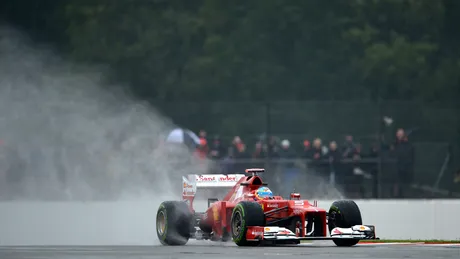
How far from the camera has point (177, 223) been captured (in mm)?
21344

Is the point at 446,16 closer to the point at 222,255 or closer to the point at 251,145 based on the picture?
the point at 251,145

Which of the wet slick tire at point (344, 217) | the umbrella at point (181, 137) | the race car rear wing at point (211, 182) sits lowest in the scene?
the wet slick tire at point (344, 217)

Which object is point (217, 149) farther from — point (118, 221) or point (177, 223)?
→ point (177, 223)

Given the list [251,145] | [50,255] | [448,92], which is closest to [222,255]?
[50,255]

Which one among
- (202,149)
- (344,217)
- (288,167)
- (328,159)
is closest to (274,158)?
(288,167)

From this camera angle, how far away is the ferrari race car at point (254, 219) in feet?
63.3

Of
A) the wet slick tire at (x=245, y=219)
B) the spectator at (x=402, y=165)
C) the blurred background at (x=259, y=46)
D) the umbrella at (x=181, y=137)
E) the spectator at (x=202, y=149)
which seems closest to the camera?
the wet slick tire at (x=245, y=219)

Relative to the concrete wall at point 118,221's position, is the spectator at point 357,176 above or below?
above

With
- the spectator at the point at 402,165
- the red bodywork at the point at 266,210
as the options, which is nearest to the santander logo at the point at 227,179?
the red bodywork at the point at 266,210

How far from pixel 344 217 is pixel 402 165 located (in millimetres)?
13676

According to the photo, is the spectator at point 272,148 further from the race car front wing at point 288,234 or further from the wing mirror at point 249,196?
the race car front wing at point 288,234

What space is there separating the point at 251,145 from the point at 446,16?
2245 cm

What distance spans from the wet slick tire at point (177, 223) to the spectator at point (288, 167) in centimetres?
895

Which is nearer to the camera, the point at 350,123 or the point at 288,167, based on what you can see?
the point at 288,167
